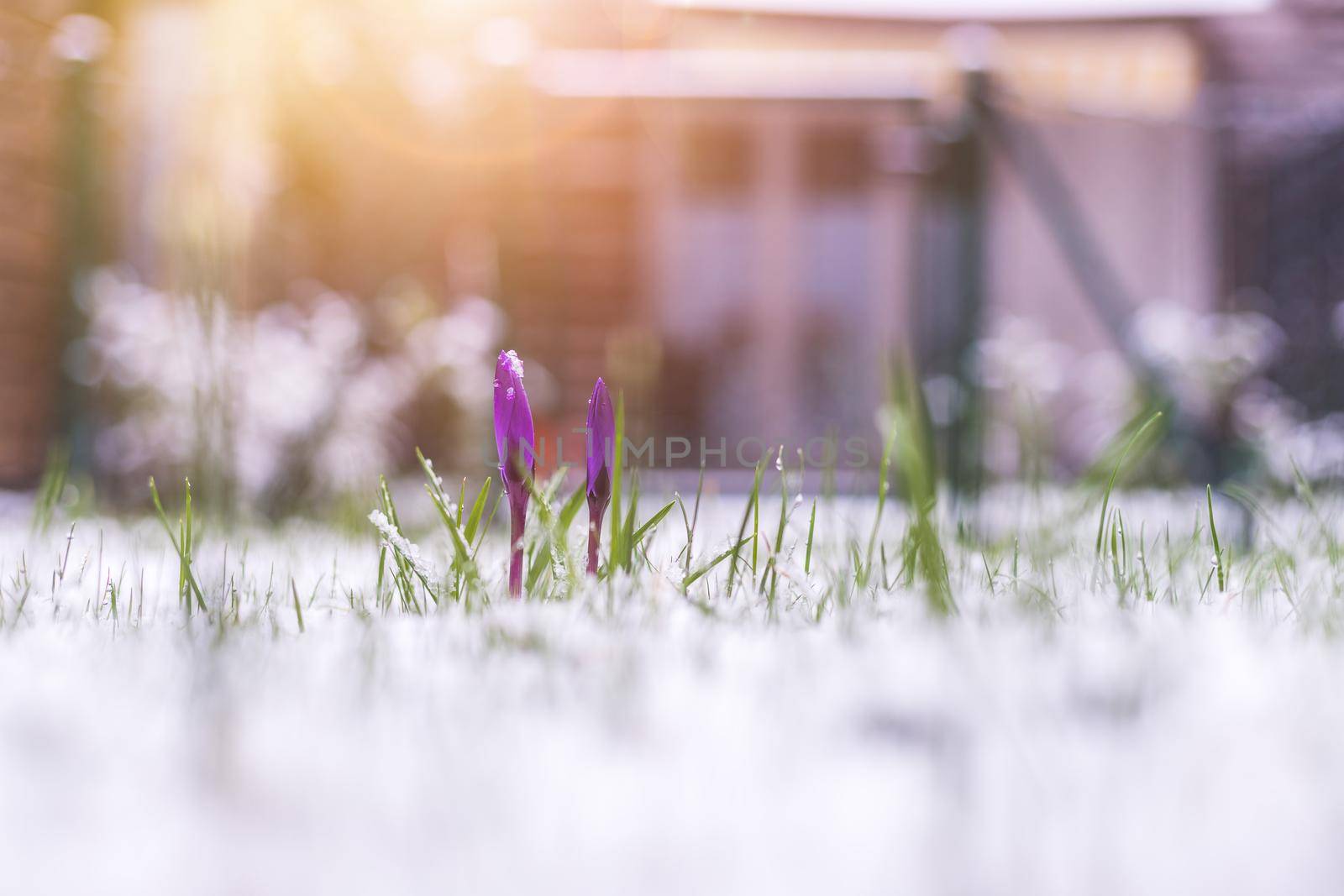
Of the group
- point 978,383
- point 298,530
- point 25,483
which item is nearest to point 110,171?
point 25,483

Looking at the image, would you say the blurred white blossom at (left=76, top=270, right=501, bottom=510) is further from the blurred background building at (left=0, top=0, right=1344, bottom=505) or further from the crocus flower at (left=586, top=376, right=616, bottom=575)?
the crocus flower at (left=586, top=376, right=616, bottom=575)

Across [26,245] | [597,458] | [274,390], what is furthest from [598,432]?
[26,245]

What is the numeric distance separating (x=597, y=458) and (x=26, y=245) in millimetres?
4893

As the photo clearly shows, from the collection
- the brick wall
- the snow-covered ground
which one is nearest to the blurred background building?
the brick wall

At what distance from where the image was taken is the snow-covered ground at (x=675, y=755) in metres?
0.36

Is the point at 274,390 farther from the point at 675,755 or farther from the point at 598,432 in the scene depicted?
the point at 675,755

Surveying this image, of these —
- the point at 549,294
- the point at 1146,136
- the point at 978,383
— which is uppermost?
the point at 1146,136

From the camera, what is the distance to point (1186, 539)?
1.41 meters

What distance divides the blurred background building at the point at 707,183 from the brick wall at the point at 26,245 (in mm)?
16

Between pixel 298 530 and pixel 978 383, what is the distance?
1.94 metres

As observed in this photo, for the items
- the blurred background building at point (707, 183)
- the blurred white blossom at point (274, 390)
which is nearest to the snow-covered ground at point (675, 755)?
the blurred white blossom at point (274, 390)

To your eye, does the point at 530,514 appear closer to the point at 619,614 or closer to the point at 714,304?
the point at 619,614

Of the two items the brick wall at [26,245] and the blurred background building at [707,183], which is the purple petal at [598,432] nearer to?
the blurred background building at [707,183]

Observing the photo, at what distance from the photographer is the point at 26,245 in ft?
15.6
